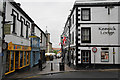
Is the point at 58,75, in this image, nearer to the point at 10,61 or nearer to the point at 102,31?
the point at 10,61

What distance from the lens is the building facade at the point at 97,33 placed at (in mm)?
19484

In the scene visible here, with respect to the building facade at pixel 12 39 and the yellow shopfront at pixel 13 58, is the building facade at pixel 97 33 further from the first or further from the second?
the building facade at pixel 12 39

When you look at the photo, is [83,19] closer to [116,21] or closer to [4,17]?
[116,21]

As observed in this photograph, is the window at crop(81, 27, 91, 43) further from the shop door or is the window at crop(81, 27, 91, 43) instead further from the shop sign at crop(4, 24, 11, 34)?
the shop sign at crop(4, 24, 11, 34)

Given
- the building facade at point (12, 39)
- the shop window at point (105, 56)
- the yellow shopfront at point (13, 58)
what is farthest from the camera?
the shop window at point (105, 56)

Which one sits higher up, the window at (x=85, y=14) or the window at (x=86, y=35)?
the window at (x=85, y=14)

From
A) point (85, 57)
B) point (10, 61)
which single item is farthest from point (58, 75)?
point (85, 57)

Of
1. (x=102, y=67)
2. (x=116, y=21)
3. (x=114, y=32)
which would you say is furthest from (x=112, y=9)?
(x=102, y=67)

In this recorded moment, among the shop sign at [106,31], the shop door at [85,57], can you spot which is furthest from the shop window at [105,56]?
the shop sign at [106,31]

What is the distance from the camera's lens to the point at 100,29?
65.0ft

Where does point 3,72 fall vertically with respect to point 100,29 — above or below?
below

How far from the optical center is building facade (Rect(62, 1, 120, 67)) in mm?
19484

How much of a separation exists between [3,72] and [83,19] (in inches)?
500

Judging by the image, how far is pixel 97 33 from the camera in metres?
19.8
